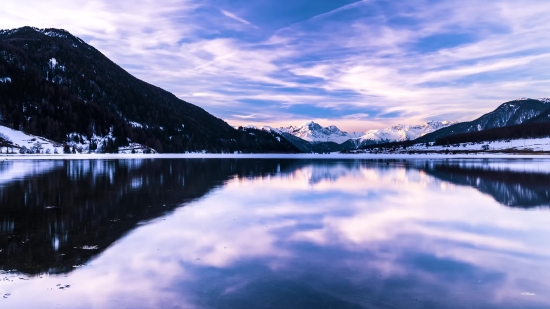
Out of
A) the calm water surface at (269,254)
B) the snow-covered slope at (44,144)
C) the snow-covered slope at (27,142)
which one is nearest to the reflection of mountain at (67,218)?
the calm water surface at (269,254)

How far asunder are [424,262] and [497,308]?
3159 millimetres

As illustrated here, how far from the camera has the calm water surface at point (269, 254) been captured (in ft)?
26.0

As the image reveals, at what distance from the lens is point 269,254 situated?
11.2 metres

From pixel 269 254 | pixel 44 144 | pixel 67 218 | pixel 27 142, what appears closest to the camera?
pixel 269 254

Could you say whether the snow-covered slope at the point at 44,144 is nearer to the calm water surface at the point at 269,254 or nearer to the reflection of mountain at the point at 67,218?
the reflection of mountain at the point at 67,218

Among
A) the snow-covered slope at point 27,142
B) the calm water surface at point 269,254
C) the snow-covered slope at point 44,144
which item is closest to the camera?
the calm water surface at point 269,254

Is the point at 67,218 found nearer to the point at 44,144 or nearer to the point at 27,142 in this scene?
the point at 27,142

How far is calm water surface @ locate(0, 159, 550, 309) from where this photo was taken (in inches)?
312

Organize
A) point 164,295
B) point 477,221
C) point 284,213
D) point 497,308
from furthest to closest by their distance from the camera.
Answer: point 284,213 → point 477,221 → point 164,295 → point 497,308

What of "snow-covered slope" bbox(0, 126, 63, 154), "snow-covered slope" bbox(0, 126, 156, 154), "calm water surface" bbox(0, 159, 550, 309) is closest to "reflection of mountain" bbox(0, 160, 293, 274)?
"calm water surface" bbox(0, 159, 550, 309)

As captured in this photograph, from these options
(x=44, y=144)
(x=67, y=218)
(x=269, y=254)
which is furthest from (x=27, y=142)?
(x=269, y=254)

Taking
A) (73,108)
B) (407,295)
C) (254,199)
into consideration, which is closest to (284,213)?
(254,199)

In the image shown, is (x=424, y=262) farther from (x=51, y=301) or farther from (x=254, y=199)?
(x=254, y=199)

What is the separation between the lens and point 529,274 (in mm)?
9539
